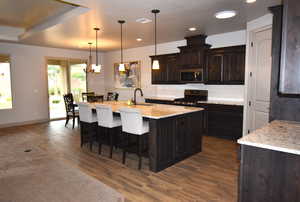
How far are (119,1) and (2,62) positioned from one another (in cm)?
545

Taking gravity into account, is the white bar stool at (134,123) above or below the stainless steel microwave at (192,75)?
below

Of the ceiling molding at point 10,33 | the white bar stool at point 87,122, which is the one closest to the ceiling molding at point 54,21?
the ceiling molding at point 10,33

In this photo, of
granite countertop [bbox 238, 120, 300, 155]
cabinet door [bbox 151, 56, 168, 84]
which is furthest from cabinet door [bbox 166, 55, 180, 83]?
granite countertop [bbox 238, 120, 300, 155]

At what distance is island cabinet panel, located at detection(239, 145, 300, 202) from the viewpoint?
1.55 meters

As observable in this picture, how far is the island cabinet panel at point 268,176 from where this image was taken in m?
1.55

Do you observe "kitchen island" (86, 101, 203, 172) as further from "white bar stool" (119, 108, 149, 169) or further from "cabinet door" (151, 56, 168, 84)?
"cabinet door" (151, 56, 168, 84)

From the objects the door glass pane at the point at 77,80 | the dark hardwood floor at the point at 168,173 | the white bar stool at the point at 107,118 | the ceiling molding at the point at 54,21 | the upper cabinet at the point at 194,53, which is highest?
the ceiling molding at the point at 54,21

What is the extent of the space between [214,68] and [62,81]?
6.05 m

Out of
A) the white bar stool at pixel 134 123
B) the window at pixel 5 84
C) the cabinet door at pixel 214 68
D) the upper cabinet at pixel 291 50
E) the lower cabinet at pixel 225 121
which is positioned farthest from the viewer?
the window at pixel 5 84

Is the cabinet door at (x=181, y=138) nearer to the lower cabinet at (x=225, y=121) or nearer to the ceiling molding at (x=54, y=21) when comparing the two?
the lower cabinet at (x=225, y=121)

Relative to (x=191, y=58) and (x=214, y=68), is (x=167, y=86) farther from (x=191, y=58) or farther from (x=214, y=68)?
(x=214, y=68)

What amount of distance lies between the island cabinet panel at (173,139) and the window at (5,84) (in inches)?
230

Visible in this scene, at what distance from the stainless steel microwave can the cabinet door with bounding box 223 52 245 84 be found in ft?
2.26

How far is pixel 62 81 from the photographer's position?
7.95m
